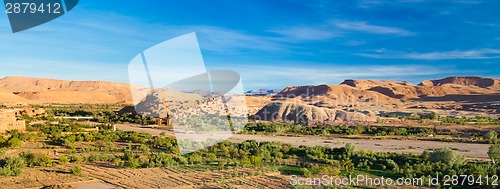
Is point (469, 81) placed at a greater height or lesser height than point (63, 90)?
greater

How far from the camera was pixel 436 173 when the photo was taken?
45.9 ft

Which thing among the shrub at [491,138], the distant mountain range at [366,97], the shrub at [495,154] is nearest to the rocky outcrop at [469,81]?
the distant mountain range at [366,97]

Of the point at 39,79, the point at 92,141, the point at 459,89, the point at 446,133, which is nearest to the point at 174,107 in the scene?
the point at 92,141

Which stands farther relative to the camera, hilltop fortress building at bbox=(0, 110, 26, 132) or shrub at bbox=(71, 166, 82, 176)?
hilltop fortress building at bbox=(0, 110, 26, 132)

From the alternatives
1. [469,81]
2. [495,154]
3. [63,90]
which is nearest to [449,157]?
[495,154]

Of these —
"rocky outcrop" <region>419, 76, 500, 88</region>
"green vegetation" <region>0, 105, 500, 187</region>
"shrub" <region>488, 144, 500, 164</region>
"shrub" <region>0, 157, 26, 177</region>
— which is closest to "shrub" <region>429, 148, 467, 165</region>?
"green vegetation" <region>0, 105, 500, 187</region>

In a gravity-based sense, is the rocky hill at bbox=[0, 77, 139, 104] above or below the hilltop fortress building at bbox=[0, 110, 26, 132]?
above

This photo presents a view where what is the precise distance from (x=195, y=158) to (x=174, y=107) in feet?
133

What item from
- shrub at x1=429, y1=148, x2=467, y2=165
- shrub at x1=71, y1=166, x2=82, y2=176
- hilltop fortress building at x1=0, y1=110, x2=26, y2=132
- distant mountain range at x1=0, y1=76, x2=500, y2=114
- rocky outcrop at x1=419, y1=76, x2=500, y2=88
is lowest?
shrub at x1=71, y1=166, x2=82, y2=176

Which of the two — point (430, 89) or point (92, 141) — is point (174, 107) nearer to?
point (92, 141)

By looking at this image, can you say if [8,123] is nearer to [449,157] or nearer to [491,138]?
[449,157]

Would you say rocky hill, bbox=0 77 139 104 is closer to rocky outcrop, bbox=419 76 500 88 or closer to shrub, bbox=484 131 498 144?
shrub, bbox=484 131 498 144

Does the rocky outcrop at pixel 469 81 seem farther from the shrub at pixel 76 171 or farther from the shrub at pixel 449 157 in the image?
the shrub at pixel 76 171

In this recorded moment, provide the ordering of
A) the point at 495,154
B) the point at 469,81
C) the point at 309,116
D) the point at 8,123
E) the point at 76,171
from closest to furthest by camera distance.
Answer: the point at 76,171
the point at 495,154
the point at 8,123
the point at 309,116
the point at 469,81
